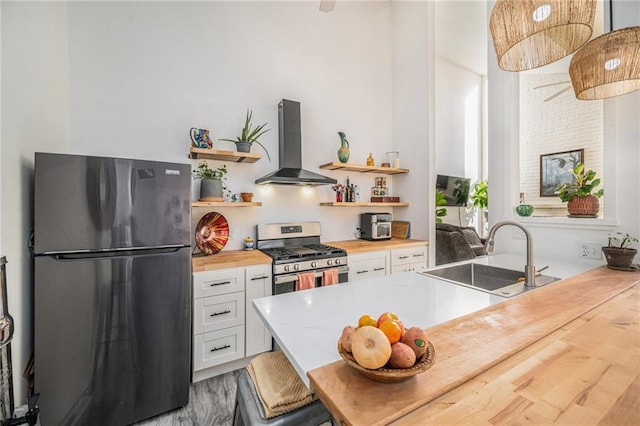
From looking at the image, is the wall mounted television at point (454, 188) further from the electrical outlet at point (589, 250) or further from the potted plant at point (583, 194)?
the electrical outlet at point (589, 250)

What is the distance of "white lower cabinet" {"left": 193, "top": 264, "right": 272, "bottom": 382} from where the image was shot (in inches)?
81.4

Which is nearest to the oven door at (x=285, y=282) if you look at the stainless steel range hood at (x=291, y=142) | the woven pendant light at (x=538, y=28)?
the stainless steel range hood at (x=291, y=142)

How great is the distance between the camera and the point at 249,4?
293cm

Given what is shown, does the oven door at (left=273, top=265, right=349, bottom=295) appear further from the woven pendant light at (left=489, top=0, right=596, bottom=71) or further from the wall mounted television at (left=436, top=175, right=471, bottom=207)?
the wall mounted television at (left=436, top=175, right=471, bottom=207)

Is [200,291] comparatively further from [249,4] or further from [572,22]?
[249,4]

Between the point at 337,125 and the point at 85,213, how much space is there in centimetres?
274

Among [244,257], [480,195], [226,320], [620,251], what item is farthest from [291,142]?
[480,195]

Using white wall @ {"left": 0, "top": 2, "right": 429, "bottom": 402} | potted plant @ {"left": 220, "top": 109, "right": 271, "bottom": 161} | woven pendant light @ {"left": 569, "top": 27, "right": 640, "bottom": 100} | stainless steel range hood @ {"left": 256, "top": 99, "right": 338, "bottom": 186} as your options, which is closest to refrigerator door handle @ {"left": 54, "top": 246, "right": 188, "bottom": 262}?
white wall @ {"left": 0, "top": 2, "right": 429, "bottom": 402}

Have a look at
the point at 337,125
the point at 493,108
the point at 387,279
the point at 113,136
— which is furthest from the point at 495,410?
the point at 337,125

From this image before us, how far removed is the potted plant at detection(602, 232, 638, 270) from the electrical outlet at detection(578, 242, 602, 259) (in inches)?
4.0

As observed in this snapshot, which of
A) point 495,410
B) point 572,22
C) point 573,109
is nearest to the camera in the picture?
point 495,410

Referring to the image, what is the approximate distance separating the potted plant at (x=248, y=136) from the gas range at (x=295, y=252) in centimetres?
83

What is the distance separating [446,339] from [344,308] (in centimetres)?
41

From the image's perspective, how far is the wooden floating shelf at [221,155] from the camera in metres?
2.44
